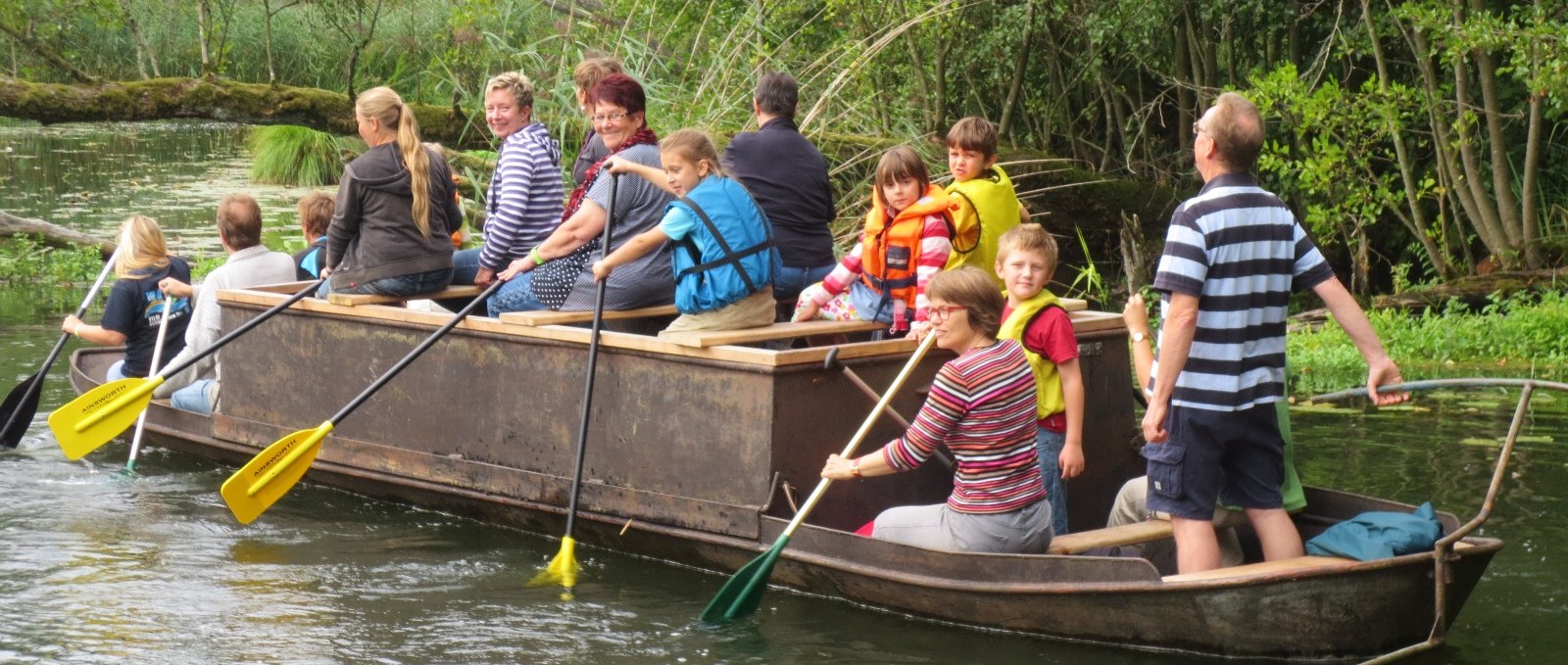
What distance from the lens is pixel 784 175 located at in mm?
6484

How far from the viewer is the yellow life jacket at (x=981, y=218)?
5.68m

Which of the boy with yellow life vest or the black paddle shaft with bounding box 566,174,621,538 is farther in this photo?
the boy with yellow life vest

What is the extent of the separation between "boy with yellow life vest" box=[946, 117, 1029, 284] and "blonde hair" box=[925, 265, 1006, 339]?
1023mm

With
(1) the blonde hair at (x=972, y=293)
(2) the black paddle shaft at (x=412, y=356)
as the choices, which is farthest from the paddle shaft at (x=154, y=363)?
(1) the blonde hair at (x=972, y=293)

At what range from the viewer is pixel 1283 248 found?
4.55 m

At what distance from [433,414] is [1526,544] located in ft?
13.0

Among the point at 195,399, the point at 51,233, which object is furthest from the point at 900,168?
the point at 51,233

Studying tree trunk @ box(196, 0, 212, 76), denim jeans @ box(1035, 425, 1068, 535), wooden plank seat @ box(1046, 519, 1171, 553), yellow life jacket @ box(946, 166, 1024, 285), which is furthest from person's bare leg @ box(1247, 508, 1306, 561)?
tree trunk @ box(196, 0, 212, 76)

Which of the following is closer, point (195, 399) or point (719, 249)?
point (719, 249)

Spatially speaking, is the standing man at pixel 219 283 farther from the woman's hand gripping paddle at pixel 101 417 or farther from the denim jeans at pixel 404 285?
the denim jeans at pixel 404 285

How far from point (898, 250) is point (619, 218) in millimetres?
1162

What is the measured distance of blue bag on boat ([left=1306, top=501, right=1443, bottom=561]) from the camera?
460 centimetres

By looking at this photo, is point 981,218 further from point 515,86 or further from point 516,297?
point 515,86

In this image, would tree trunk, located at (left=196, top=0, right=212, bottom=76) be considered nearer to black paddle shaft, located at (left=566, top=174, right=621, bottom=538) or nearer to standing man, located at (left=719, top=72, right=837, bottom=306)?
standing man, located at (left=719, top=72, right=837, bottom=306)
